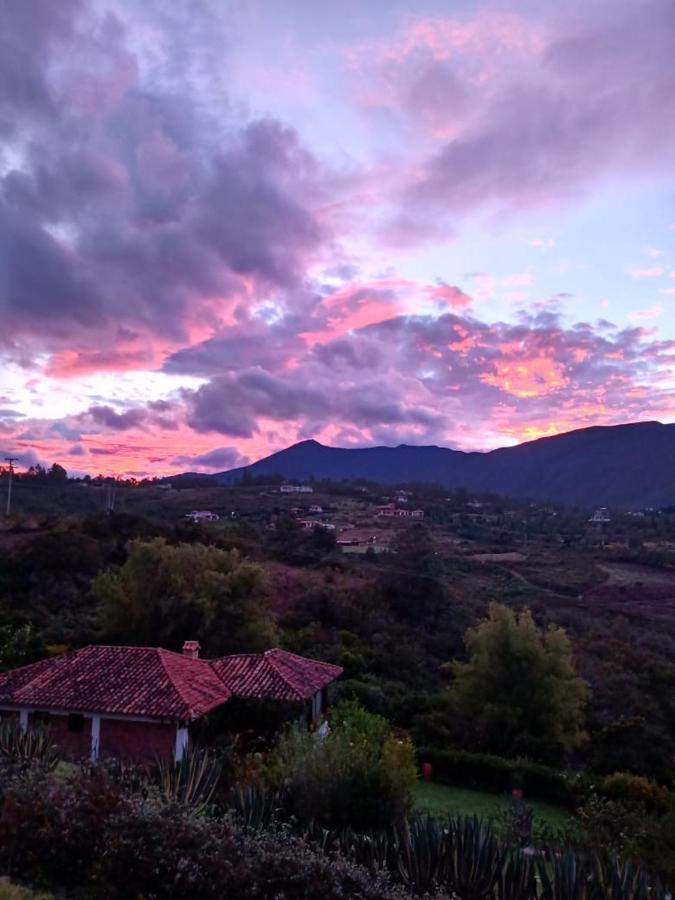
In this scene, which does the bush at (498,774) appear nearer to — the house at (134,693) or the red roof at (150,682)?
the house at (134,693)

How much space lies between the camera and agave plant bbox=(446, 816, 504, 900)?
8.12 m

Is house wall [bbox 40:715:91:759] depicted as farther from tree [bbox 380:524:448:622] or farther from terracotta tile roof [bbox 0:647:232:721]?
tree [bbox 380:524:448:622]

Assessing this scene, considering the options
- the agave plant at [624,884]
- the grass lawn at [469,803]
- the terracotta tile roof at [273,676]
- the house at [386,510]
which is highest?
the house at [386,510]

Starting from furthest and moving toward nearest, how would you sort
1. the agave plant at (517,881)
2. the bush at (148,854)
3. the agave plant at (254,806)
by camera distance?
the agave plant at (254,806), the agave plant at (517,881), the bush at (148,854)

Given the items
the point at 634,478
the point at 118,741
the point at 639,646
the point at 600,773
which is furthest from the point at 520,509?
the point at 118,741

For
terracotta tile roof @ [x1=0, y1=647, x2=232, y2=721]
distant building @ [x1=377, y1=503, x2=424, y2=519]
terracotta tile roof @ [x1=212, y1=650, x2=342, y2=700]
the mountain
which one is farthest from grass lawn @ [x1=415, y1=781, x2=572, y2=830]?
the mountain

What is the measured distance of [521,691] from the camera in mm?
22375

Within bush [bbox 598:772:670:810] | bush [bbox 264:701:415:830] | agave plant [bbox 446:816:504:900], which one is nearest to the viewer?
agave plant [bbox 446:816:504:900]

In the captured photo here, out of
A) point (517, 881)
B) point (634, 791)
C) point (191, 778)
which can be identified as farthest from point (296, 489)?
point (517, 881)

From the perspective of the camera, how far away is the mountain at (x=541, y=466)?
86312 mm

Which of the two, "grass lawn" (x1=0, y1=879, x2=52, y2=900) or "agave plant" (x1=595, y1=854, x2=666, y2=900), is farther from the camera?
"agave plant" (x1=595, y1=854, x2=666, y2=900)

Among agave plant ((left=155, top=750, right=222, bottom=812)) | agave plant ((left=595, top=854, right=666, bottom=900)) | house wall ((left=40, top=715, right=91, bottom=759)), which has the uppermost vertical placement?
agave plant ((left=595, top=854, right=666, bottom=900))

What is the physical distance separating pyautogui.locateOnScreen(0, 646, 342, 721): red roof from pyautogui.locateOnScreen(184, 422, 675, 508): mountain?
6559 centimetres

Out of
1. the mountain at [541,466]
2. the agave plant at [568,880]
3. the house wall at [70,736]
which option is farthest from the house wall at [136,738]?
the mountain at [541,466]
